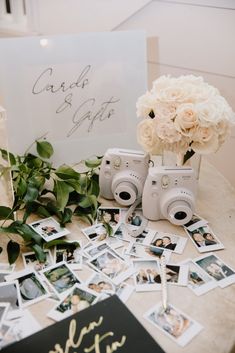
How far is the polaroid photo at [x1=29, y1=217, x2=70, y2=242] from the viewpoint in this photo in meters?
0.87

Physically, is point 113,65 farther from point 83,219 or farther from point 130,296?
point 130,296

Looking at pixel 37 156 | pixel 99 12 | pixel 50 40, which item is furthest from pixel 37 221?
pixel 99 12

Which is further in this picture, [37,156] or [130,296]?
[37,156]

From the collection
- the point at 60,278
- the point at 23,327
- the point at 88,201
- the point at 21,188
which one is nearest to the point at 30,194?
the point at 21,188

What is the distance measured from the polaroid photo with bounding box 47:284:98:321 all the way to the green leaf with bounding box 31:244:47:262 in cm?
10

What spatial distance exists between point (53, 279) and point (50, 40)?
68 centimetres

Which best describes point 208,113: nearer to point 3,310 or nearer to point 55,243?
point 55,243

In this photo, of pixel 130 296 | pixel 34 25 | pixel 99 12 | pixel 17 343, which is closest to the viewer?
pixel 17 343

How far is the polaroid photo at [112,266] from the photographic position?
78 cm

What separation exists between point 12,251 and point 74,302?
0.64ft

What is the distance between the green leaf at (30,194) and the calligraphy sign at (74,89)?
0.22 m

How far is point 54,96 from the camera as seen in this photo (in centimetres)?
111

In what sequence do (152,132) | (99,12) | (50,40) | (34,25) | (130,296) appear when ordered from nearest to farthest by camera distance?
(130,296) → (152,132) → (50,40) → (99,12) → (34,25)

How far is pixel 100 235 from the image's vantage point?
90 cm
